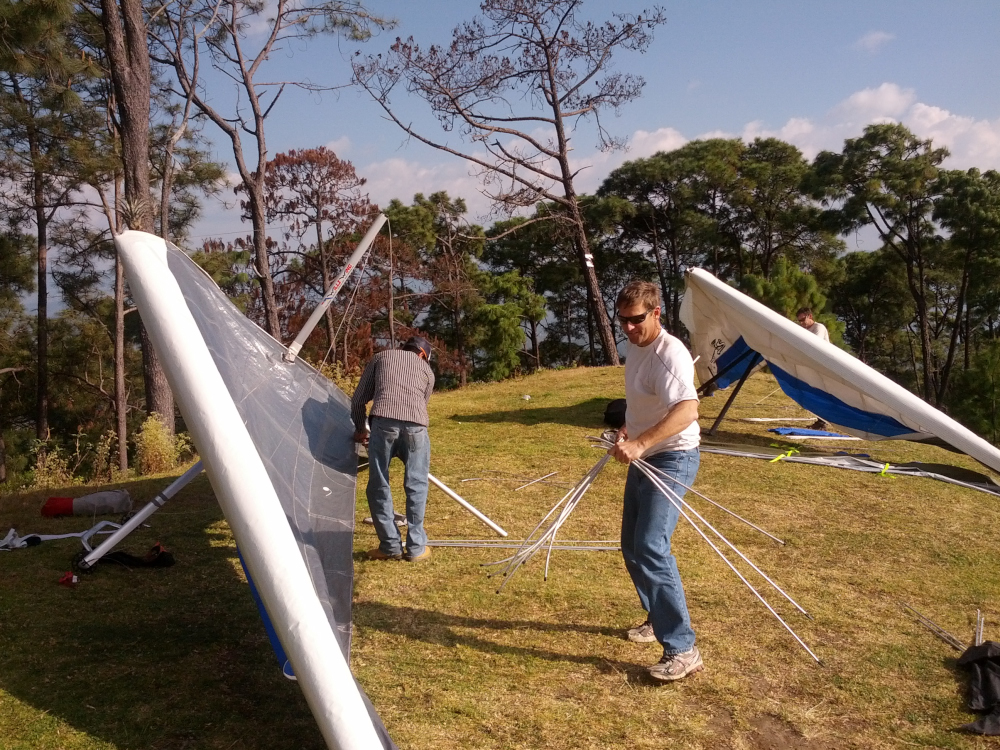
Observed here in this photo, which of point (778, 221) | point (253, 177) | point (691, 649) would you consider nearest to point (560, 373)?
point (253, 177)

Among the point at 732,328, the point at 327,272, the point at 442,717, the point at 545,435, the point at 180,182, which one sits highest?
the point at 180,182

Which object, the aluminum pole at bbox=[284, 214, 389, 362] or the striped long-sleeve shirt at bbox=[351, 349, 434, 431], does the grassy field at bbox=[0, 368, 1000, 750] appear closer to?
the striped long-sleeve shirt at bbox=[351, 349, 434, 431]

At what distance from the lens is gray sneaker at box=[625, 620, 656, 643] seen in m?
3.81

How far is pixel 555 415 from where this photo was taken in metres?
10.6

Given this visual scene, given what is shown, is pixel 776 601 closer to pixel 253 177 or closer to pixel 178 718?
pixel 178 718

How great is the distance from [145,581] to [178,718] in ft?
6.09

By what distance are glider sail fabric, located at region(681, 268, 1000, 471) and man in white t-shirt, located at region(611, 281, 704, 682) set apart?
2.53 metres

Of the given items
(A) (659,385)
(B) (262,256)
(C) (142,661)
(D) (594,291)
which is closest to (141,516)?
(C) (142,661)

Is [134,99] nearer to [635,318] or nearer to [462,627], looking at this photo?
[462,627]

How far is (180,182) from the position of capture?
19.3 metres

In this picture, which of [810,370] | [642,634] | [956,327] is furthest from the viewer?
[956,327]

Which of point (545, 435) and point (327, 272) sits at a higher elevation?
point (327, 272)

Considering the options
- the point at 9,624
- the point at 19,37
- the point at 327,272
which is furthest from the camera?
the point at 327,272

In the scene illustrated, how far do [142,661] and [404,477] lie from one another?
186 cm
